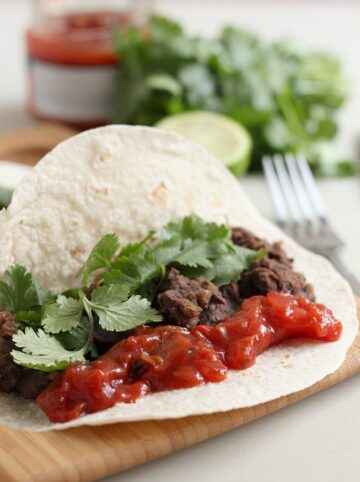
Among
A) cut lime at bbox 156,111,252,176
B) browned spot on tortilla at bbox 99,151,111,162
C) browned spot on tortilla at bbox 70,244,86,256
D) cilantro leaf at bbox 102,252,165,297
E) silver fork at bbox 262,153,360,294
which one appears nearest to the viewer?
cilantro leaf at bbox 102,252,165,297

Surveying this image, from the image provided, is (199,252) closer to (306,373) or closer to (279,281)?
(279,281)

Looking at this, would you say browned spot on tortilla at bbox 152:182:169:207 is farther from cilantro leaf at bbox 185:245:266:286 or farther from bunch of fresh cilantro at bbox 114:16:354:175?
bunch of fresh cilantro at bbox 114:16:354:175

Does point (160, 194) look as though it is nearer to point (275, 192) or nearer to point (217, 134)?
point (275, 192)

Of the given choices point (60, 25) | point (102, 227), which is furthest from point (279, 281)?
point (60, 25)

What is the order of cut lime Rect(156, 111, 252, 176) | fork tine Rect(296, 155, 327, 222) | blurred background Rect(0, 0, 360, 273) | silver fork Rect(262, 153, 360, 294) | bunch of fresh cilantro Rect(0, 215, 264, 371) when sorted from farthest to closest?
1. blurred background Rect(0, 0, 360, 273)
2. cut lime Rect(156, 111, 252, 176)
3. fork tine Rect(296, 155, 327, 222)
4. silver fork Rect(262, 153, 360, 294)
5. bunch of fresh cilantro Rect(0, 215, 264, 371)

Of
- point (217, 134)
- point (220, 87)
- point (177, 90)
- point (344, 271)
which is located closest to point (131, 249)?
point (344, 271)

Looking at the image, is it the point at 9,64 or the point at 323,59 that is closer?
the point at 323,59

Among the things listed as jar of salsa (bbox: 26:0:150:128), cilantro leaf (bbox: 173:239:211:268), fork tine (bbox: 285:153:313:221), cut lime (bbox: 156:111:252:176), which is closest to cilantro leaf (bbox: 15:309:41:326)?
cilantro leaf (bbox: 173:239:211:268)
